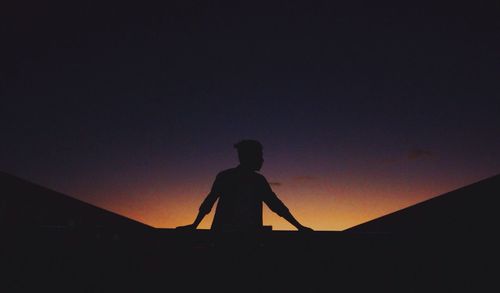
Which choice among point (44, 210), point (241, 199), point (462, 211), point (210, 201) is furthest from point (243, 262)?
point (44, 210)

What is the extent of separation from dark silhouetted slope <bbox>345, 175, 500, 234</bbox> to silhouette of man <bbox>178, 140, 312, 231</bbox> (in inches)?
60.0

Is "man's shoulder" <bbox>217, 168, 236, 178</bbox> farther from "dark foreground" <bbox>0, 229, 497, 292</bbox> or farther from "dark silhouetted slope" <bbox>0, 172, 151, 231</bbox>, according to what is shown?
"dark foreground" <bbox>0, 229, 497, 292</bbox>

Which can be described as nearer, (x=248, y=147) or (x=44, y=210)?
(x=44, y=210)

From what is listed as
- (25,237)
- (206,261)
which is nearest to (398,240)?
(206,261)

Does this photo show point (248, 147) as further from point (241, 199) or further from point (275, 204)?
point (275, 204)

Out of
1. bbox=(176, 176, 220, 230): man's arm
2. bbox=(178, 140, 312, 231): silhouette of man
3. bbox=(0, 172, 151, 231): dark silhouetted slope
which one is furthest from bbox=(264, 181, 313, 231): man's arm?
bbox=(0, 172, 151, 231): dark silhouetted slope

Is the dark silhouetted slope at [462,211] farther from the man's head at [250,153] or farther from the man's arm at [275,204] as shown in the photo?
the man's head at [250,153]

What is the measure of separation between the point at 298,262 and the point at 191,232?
27.1 inches

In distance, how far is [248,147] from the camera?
156 inches

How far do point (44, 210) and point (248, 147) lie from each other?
2031 millimetres

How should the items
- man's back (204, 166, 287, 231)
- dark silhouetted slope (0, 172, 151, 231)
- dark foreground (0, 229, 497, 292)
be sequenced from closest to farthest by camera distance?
dark foreground (0, 229, 497, 292), dark silhouetted slope (0, 172, 151, 231), man's back (204, 166, 287, 231)

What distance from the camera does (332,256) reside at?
90.6 inches

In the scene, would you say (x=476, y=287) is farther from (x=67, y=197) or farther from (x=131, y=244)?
(x=67, y=197)

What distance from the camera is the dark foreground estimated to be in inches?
89.4
